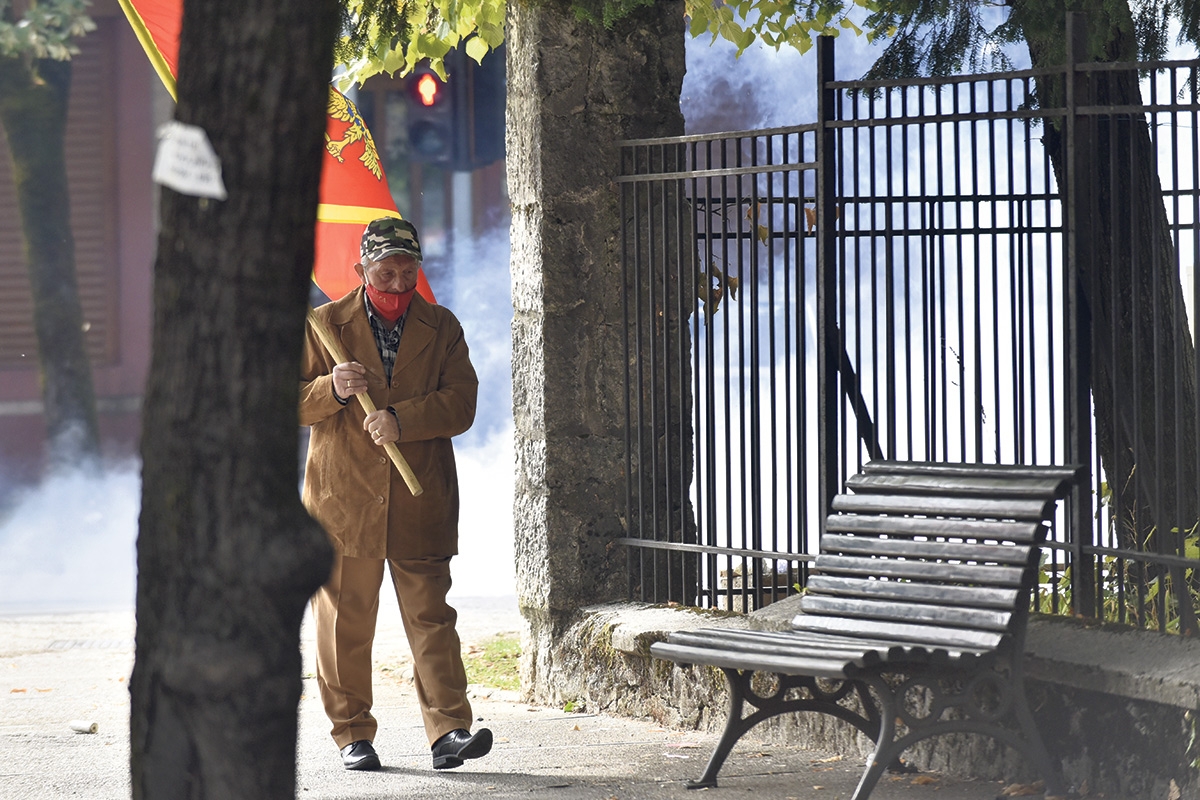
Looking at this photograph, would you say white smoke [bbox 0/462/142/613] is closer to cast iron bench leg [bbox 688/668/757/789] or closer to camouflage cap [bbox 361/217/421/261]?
camouflage cap [bbox 361/217/421/261]

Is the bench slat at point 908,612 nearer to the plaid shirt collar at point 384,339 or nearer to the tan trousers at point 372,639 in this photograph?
the tan trousers at point 372,639

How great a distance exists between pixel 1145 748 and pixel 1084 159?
75.1 inches

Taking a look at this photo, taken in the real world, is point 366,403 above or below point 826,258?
below

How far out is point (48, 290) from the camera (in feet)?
44.6

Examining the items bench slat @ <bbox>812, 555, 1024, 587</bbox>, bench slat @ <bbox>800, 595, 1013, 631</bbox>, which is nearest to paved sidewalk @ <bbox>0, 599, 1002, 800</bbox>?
bench slat @ <bbox>800, 595, 1013, 631</bbox>

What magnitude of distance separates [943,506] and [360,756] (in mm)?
2069

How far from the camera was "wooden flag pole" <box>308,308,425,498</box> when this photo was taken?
5195mm

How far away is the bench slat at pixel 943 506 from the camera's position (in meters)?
4.58

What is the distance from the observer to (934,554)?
4703 millimetres

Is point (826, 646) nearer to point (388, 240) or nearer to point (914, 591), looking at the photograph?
point (914, 591)

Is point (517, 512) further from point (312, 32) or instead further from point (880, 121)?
point (312, 32)

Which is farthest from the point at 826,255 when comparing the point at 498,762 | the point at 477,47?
the point at 477,47

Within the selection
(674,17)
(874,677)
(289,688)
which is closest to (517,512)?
(674,17)

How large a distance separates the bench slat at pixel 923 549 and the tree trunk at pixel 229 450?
7.98 feet
